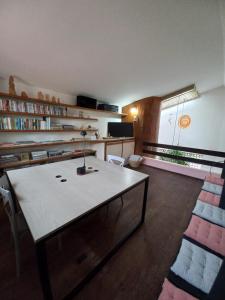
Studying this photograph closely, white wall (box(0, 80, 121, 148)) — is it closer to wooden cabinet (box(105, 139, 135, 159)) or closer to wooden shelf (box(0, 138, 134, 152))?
wooden shelf (box(0, 138, 134, 152))

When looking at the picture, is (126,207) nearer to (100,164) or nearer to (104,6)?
(100,164)

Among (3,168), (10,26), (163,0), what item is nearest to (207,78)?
(163,0)

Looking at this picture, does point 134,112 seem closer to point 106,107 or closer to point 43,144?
point 106,107

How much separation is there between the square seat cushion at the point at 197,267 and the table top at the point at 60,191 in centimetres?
66

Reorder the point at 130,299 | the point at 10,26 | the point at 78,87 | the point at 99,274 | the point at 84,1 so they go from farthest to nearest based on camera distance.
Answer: the point at 78,87, the point at 10,26, the point at 84,1, the point at 99,274, the point at 130,299

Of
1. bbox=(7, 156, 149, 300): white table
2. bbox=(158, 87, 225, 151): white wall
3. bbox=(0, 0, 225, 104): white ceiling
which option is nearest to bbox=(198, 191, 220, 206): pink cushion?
bbox=(7, 156, 149, 300): white table

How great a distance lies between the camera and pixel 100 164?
7.03ft

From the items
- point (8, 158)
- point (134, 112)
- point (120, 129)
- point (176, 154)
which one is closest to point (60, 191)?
point (8, 158)

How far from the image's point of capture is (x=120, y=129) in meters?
4.38

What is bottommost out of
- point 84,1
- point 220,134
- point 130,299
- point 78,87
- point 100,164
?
point 130,299

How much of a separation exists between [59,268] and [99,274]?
1.23ft

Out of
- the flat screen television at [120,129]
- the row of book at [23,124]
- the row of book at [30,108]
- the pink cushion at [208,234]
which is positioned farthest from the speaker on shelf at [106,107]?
the pink cushion at [208,234]

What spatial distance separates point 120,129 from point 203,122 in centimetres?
299

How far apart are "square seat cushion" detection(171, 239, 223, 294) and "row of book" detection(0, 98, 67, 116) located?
9.79 ft
